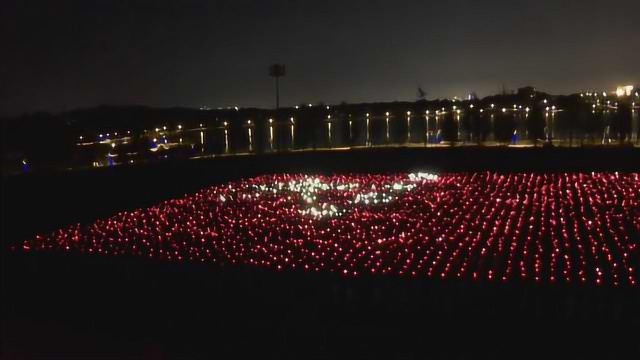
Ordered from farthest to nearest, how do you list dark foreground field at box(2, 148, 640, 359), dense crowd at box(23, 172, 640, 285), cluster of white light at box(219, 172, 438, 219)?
cluster of white light at box(219, 172, 438, 219) → dense crowd at box(23, 172, 640, 285) → dark foreground field at box(2, 148, 640, 359)

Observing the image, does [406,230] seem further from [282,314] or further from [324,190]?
[324,190]

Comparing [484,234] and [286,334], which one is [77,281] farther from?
[484,234]

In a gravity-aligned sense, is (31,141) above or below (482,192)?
above

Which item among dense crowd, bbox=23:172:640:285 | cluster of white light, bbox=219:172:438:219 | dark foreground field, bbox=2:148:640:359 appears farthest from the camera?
cluster of white light, bbox=219:172:438:219

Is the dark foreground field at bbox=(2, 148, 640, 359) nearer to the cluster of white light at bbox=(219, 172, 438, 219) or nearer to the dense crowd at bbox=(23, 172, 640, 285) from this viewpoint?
the dense crowd at bbox=(23, 172, 640, 285)

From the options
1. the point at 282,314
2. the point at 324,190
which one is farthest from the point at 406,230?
the point at 324,190

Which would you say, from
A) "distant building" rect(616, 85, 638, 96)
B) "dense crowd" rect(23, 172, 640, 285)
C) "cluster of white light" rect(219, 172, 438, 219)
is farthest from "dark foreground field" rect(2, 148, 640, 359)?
"distant building" rect(616, 85, 638, 96)

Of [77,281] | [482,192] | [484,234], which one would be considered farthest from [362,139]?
[77,281]
